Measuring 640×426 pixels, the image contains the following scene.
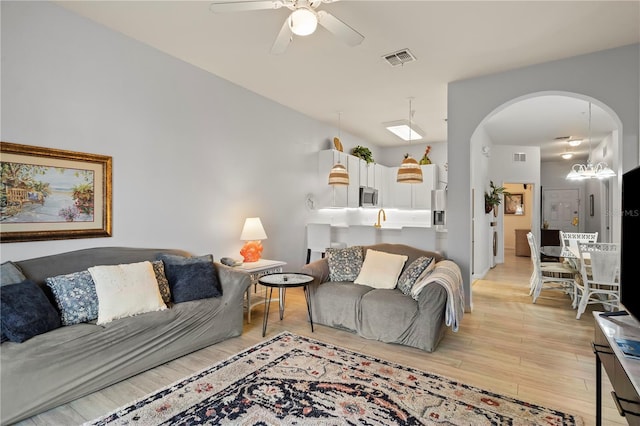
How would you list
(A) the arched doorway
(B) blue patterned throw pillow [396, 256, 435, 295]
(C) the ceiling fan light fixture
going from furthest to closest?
(A) the arched doorway
(B) blue patterned throw pillow [396, 256, 435, 295]
(C) the ceiling fan light fixture

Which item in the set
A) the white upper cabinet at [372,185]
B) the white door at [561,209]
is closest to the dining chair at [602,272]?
the white upper cabinet at [372,185]

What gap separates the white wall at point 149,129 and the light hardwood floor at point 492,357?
1295 mm

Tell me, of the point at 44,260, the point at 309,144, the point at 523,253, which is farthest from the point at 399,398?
the point at 523,253

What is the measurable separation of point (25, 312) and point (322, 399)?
2071mm

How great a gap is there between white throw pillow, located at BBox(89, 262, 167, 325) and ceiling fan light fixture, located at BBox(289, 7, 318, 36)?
2.36 m

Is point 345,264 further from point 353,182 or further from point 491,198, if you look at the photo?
point 491,198

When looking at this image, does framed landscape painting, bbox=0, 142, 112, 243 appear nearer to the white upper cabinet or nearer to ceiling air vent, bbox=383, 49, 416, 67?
ceiling air vent, bbox=383, 49, 416, 67

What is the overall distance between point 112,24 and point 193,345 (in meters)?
3.08

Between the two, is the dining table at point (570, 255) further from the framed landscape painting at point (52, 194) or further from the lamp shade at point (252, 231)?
the framed landscape painting at point (52, 194)

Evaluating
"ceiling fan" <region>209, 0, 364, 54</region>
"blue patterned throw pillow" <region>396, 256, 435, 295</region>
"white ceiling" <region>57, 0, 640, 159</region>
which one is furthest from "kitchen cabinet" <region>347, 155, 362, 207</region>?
"ceiling fan" <region>209, 0, 364, 54</region>

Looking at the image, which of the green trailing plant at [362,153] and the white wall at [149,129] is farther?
the green trailing plant at [362,153]

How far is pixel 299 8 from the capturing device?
2277mm

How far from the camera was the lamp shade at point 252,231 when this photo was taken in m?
4.37

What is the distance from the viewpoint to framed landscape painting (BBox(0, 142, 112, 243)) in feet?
8.51
